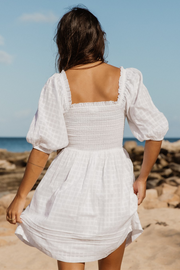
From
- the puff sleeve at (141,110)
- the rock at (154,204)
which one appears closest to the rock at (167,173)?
the rock at (154,204)

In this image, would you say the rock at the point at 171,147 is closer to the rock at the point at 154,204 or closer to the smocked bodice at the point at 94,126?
the rock at the point at 154,204

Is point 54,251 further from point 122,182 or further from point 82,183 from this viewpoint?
point 122,182

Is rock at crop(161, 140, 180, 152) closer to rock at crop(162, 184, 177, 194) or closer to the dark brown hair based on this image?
rock at crop(162, 184, 177, 194)

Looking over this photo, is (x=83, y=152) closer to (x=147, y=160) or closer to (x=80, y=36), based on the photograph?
(x=147, y=160)

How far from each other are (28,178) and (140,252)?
7.84 ft

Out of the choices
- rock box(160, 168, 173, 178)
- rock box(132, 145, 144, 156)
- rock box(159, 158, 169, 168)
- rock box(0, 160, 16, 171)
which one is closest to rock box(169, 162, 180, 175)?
rock box(160, 168, 173, 178)

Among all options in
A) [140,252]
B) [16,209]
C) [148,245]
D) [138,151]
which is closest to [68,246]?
[16,209]

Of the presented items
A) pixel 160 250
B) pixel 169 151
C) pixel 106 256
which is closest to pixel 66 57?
pixel 106 256

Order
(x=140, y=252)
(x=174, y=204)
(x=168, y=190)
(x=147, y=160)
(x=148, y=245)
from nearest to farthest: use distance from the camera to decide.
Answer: (x=147, y=160) → (x=140, y=252) → (x=148, y=245) → (x=174, y=204) → (x=168, y=190)

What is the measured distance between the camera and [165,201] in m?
5.79

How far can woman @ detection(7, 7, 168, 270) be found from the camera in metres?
1.50

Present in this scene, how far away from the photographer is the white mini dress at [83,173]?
150cm

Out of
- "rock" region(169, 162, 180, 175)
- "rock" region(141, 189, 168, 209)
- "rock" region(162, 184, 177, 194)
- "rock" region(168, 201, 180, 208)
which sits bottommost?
"rock" region(169, 162, 180, 175)

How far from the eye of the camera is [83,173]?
1556 mm
